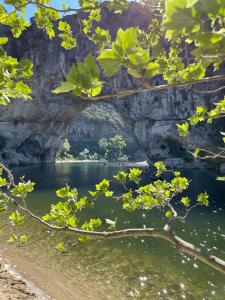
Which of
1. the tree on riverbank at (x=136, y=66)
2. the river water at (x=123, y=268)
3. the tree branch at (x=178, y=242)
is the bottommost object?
the river water at (x=123, y=268)

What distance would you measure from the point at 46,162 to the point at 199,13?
81.1m

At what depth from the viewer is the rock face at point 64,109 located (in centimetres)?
5928

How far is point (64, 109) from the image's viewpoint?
2638 inches

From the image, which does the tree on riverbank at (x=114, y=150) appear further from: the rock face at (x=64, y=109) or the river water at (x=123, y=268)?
the river water at (x=123, y=268)

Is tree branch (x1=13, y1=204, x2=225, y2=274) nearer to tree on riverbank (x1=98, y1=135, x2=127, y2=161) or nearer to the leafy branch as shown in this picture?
the leafy branch

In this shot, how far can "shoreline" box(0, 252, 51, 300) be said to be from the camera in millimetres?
9539

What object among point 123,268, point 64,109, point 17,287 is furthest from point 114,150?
point 17,287

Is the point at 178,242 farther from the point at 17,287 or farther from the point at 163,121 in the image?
the point at 163,121

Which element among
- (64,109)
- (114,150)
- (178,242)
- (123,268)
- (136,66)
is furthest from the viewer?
(114,150)

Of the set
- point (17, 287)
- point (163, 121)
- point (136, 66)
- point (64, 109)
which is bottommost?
point (17, 287)

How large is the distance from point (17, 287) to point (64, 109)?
5868 cm

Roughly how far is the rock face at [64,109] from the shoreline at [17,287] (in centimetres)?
4628

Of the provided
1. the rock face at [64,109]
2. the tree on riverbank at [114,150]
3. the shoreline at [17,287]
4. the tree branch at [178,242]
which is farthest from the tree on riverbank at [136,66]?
the tree on riverbank at [114,150]

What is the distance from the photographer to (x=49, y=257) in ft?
42.9
